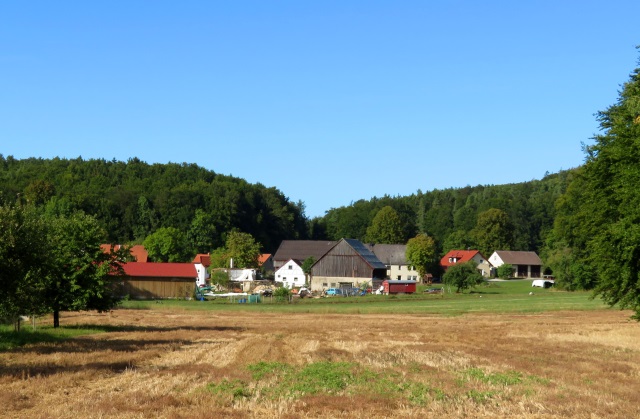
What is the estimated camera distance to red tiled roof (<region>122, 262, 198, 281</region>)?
305ft

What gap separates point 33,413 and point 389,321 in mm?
40556

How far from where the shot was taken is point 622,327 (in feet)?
138

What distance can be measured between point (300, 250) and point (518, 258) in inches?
1869

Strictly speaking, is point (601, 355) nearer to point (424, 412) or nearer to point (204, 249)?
point (424, 412)

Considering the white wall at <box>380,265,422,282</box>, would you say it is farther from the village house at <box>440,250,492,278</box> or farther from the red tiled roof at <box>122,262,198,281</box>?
the red tiled roof at <box>122,262,198,281</box>

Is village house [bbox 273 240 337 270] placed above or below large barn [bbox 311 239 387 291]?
above

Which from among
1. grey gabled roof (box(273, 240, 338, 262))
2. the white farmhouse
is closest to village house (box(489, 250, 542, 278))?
grey gabled roof (box(273, 240, 338, 262))

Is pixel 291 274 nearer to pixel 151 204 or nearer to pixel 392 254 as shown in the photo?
pixel 392 254

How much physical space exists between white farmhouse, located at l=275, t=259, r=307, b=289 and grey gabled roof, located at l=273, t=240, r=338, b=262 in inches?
948

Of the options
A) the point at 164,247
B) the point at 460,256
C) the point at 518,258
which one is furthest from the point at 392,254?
the point at 164,247

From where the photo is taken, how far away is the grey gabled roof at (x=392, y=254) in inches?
5851

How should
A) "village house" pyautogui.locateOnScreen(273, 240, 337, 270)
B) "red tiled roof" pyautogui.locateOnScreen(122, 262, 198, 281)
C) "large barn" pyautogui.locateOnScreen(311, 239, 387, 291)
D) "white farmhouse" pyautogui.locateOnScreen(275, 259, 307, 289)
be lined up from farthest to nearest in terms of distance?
1. "village house" pyautogui.locateOnScreen(273, 240, 337, 270)
2. "white farmhouse" pyautogui.locateOnScreen(275, 259, 307, 289)
3. "large barn" pyautogui.locateOnScreen(311, 239, 387, 291)
4. "red tiled roof" pyautogui.locateOnScreen(122, 262, 198, 281)

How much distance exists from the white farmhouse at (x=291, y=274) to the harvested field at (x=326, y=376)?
314ft

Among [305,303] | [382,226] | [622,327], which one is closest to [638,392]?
[622,327]
